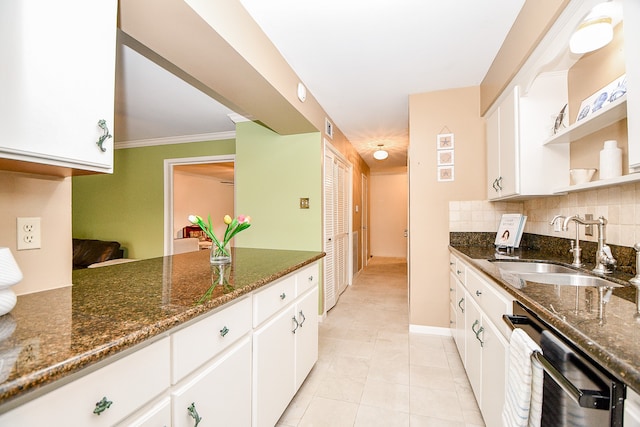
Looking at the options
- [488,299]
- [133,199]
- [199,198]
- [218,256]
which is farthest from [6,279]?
[199,198]

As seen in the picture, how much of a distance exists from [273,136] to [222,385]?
8.70 ft

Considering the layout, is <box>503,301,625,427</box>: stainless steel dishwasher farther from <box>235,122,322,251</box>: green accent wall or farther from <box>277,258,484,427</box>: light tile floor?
<box>235,122,322,251</box>: green accent wall

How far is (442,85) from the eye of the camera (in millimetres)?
2668

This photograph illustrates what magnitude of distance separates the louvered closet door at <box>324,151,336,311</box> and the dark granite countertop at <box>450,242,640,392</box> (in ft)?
7.27

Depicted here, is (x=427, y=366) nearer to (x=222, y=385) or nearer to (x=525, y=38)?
(x=222, y=385)

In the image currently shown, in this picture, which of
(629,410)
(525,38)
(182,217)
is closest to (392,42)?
(525,38)

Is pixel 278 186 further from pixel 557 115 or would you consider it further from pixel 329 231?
pixel 557 115

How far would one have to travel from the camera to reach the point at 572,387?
27.5 inches

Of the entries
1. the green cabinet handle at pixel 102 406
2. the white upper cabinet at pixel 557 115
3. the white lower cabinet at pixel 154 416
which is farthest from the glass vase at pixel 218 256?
the white upper cabinet at pixel 557 115

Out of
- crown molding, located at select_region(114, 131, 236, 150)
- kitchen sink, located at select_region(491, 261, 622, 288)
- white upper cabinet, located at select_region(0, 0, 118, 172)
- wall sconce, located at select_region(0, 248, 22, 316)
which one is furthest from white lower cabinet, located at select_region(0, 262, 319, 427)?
crown molding, located at select_region(114, 131, 236, 150)

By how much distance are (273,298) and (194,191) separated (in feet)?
22.8

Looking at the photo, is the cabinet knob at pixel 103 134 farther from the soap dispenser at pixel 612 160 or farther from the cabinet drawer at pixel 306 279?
the soap dispenser at pixel 612 160

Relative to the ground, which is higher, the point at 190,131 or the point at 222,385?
the point at 190,131

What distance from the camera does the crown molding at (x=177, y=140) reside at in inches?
162
